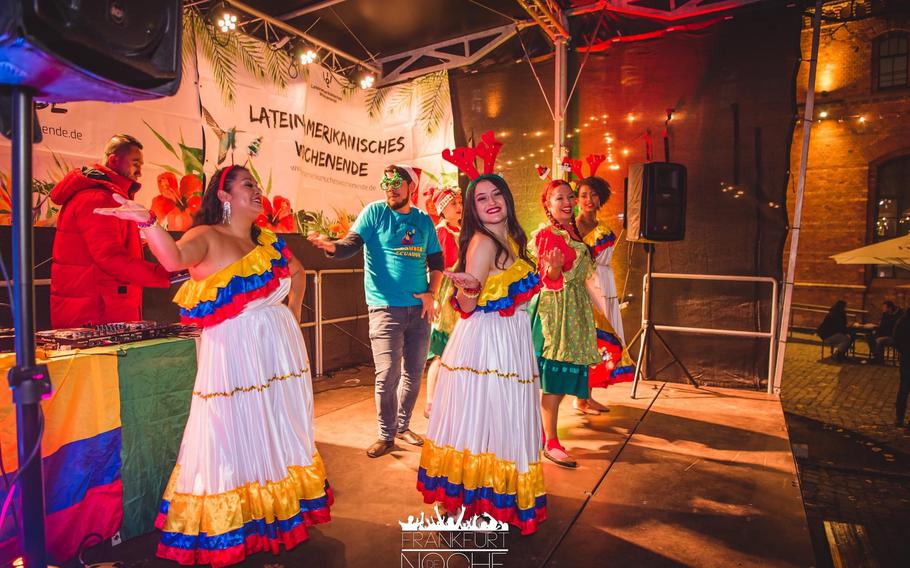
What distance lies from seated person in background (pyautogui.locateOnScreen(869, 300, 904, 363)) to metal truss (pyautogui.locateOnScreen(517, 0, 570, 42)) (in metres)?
7.82

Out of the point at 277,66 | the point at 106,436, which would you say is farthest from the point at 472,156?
the point at 277,66

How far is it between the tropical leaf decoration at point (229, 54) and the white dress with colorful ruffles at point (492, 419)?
3.94 m

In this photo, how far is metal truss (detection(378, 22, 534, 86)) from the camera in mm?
6438

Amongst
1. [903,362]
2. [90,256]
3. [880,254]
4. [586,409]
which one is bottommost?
[586,409]

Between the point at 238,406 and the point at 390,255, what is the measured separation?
1645mm

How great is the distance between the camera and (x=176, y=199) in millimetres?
4750

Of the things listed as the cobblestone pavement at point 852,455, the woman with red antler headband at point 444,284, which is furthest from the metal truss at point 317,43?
the cobblestone pavement at point 852,455

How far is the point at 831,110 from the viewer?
13.5m

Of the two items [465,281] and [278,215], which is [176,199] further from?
[465,281]

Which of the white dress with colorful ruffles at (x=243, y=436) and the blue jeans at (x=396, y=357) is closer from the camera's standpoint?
the white dress with colorful ruffles at (x=243, y=436)

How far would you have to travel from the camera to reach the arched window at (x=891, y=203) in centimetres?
1312

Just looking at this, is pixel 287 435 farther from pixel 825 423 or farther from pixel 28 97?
pixel 825 423

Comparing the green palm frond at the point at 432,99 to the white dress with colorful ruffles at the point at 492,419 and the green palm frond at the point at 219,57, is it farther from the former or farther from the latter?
the white dress with colorful ruffles at the point at 492,419

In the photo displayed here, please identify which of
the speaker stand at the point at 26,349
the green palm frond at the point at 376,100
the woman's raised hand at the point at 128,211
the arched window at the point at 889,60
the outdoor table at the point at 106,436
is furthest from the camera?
the arched window at the point at 889,60
